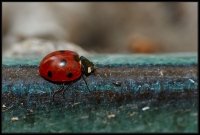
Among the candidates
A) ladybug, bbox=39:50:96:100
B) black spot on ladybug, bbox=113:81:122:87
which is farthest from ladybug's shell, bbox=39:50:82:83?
black spot on ladybug, bbox=113:81:122:87

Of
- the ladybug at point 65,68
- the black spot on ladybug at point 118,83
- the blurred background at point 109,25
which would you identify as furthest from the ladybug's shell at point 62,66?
the blurred background at point 109,25

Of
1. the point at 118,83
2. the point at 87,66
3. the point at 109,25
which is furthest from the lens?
the point at 109,25

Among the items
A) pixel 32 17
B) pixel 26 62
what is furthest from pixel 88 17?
pixel 26 62

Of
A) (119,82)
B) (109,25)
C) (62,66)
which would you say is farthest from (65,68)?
(109,25)

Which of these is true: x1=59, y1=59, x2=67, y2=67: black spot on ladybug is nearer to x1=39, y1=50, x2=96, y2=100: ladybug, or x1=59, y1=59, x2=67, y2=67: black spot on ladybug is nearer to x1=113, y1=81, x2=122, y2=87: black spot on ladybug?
x1=39, y1=50, x2=96, y2=100: ladybug

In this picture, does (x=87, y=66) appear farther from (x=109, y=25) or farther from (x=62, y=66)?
(x=109, y=25)

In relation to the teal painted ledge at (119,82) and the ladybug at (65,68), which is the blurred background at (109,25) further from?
the teal painted ledge at (119,82)

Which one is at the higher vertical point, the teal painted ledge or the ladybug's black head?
the ladybug's black head
